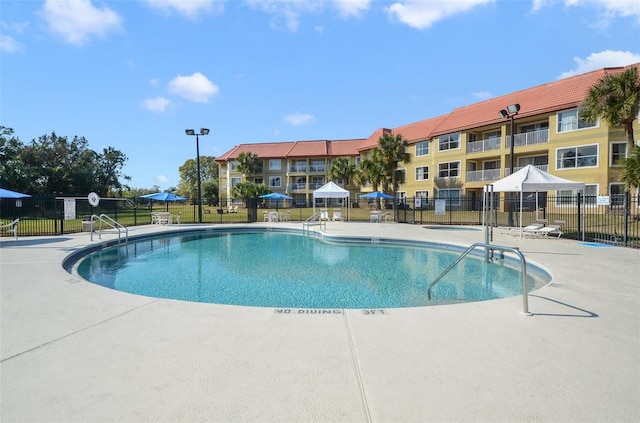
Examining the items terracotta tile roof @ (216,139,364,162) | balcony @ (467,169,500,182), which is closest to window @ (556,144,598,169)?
balcony @ (467,169,500,182)

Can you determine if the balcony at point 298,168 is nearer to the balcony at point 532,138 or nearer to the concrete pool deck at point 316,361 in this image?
the balcony at point 532,138

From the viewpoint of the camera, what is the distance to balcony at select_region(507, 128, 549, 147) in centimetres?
2552

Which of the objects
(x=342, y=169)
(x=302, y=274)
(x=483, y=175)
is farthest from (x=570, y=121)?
(x=302, y=274)

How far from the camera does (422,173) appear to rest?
35.3 metres

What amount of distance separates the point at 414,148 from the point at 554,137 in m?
13.5

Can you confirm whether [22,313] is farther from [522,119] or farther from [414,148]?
[414,148]

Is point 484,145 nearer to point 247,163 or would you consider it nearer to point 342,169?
point 342,169

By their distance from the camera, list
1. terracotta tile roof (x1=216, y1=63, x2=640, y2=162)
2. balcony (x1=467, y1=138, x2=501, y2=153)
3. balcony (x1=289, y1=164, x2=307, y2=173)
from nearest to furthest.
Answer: terracotta tile roof (x1=216, y1=63, x2=640, y2=162) < balcony (x1=467, y1=138, x2=501, y2=153) < balcony (x1=289, y1=164, x2=307, y2=173)

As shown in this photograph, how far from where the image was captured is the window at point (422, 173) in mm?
34844

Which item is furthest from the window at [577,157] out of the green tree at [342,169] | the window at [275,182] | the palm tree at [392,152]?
the window at [275,182]

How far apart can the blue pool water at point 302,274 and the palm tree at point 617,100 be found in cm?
1316

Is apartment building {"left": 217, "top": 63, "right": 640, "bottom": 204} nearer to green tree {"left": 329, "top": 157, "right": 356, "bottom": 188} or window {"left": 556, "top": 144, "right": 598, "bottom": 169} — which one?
window {"left": 556, "top": 144, "right": 598, "bottom": 169}

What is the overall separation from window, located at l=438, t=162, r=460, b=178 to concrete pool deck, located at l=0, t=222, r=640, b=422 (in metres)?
27.9

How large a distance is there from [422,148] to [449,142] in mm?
3525
